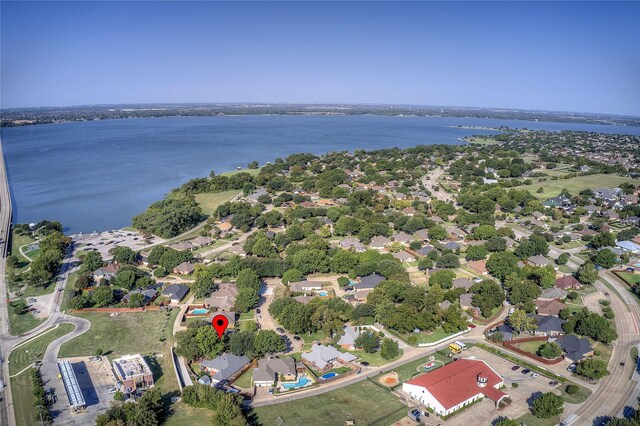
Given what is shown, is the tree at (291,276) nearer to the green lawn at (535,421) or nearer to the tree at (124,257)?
the tree at (124,257)

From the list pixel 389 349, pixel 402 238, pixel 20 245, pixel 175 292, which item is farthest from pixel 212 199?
pixel 389 349

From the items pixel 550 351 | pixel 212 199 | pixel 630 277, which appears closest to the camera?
pixel 550 351

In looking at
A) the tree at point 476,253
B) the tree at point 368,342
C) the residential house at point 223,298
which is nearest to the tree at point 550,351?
the tree at point 368,342

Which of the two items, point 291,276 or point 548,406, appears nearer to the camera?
point 548,406

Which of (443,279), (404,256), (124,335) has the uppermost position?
(443,279)

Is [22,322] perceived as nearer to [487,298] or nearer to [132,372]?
[132,372]

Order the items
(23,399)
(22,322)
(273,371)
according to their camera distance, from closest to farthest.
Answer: (23,399) < (273,371) < (22,322)

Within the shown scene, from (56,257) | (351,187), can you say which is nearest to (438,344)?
(56,257)
